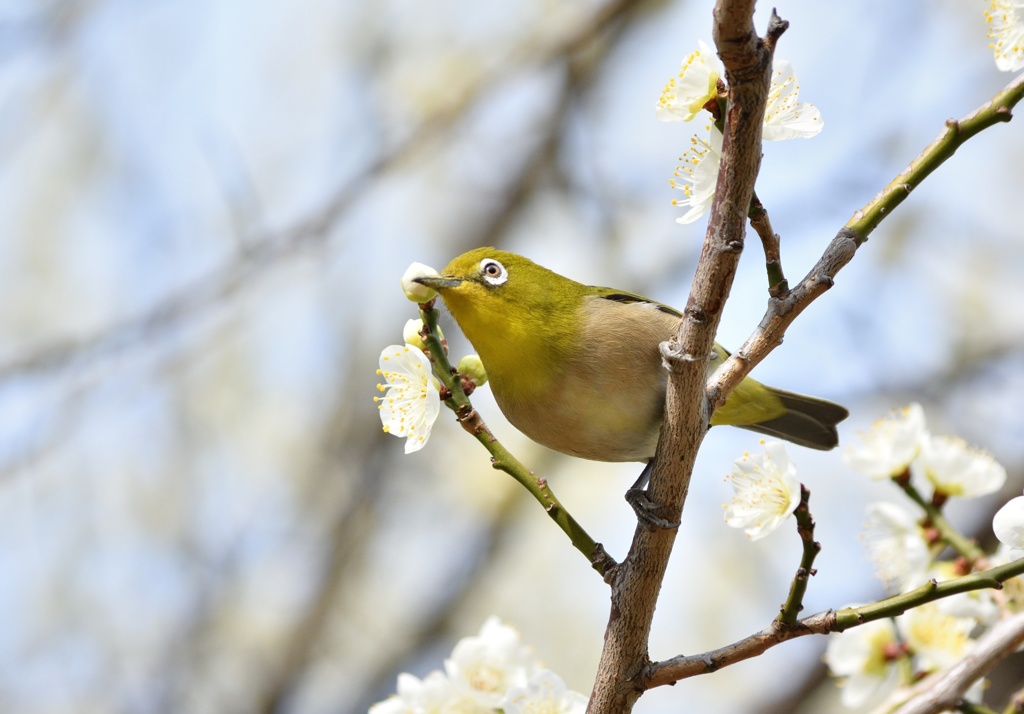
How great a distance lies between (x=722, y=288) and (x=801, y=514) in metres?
0.60

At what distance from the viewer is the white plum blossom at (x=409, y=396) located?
265 centimetres

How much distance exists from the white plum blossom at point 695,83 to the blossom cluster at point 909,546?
1.63 m

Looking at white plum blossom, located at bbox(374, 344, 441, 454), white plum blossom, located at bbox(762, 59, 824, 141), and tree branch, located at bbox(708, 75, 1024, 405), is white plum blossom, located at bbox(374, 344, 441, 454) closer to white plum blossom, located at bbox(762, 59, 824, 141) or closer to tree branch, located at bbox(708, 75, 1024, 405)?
tree branch, located at bbox(708, 75, 1024, 405)

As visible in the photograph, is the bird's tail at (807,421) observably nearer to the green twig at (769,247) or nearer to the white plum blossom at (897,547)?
the white plum blossom at (897,547)

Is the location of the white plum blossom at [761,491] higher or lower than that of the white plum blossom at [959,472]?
higher

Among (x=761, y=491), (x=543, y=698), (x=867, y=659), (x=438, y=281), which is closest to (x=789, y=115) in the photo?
(x=761, y=491)

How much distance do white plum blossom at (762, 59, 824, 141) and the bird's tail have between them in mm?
2087

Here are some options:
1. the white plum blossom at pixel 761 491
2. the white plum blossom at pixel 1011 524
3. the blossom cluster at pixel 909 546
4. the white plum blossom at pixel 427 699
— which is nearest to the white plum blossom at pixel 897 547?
the blossom cluster at pixel 909 546

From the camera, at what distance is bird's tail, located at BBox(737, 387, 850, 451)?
445cm

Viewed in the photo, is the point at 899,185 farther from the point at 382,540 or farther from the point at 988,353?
the point at 382,540

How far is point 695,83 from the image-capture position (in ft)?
7.62

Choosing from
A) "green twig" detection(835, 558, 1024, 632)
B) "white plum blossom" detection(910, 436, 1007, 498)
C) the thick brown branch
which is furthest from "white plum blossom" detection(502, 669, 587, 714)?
"white plum blossom" detection(910, 436, 1007, 498)

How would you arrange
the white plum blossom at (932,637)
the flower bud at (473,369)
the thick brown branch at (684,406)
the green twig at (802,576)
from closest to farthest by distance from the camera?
1. the thick brown branch at (684,406)
2. the green twig at (802,576)
3. the flower bud at (473,369)
4. the white plum blossom at (932,637)

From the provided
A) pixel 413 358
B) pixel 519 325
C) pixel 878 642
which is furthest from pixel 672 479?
pixel 878 642
